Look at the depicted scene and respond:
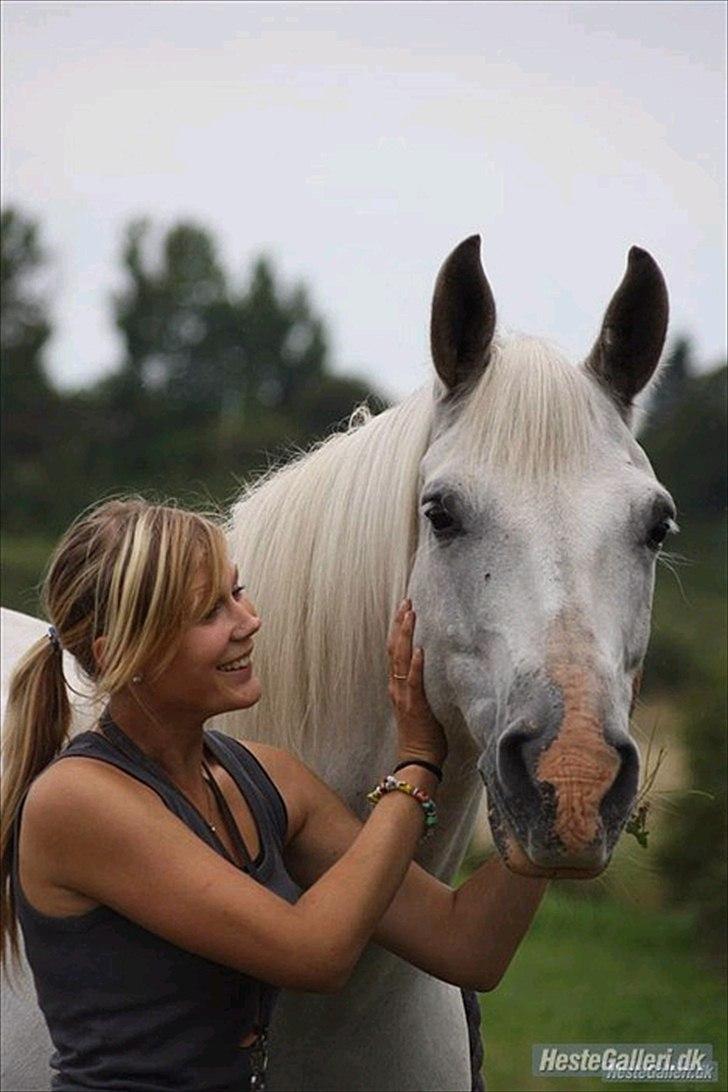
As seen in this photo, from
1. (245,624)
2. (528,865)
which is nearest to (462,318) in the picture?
(245,624)

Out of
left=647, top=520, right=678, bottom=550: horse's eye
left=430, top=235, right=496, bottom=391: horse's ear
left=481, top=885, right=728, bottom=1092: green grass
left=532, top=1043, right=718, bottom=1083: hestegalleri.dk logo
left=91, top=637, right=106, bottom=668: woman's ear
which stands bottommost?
left=481, top=885, right=728, bottom=1092: green grass

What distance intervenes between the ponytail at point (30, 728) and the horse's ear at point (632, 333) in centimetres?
89

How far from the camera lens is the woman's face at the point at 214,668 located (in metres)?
2.13

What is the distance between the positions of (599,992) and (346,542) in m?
5.13

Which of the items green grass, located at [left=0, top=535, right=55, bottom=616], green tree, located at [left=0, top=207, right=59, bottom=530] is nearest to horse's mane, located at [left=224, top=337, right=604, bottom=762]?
green grass, located at [left=0, top=535, right=55, bottom=616]

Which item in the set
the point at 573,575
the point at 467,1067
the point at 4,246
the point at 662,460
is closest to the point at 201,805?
the point at 573,575

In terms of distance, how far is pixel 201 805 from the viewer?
2189 mm

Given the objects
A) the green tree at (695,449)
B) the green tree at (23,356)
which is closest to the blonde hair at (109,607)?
the green tree at (695,449)

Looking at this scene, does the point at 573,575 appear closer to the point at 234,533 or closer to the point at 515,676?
the point at 515,676

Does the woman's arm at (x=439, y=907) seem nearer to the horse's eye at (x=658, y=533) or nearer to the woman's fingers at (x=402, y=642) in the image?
the woman's fingers at (x=402, y=642)

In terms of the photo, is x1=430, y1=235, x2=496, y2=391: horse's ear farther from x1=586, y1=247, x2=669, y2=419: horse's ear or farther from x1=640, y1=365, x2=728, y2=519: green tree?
x1=640, y1=365, x2=728, y2=519: green tree

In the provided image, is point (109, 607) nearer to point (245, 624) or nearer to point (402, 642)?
point (245, 624)

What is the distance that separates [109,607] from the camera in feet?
6.93

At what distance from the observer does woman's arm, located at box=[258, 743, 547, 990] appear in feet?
7.52
